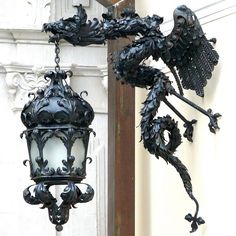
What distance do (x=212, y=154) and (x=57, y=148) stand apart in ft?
2.23

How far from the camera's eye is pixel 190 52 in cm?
364

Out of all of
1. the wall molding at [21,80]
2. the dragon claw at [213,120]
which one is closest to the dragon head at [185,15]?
the dragon claw at [213,120]

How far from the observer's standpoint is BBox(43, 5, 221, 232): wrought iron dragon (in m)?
3.44

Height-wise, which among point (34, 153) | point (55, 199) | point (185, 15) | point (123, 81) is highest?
point (185, 15)

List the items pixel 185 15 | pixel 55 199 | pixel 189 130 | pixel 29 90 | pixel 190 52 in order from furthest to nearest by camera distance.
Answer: pixel 29 90, pixel 189 130, pixel 190 52, pixel 185 15, pixel 55 199

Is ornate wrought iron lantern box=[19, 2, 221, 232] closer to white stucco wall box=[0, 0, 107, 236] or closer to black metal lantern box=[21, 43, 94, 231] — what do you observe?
black metal lantern box=[21, 43, 94, 231]

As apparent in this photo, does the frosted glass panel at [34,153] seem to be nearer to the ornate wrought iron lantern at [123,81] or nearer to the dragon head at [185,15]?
the ornate wrought iron lantern at [123,81]

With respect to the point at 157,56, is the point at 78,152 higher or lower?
lower

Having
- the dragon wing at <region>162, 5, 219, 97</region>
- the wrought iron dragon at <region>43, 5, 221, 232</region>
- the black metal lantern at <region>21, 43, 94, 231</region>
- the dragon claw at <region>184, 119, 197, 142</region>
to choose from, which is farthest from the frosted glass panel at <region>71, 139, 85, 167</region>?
the dragon claw at <region>184, 119, 197, 142</region>

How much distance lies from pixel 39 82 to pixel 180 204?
1803 millimetres

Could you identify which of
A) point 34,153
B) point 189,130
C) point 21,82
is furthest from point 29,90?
point 34,153

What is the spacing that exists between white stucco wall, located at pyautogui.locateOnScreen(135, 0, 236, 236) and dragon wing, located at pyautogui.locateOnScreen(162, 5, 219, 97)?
0.05m

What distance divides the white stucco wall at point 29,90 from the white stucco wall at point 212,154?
1426 mm

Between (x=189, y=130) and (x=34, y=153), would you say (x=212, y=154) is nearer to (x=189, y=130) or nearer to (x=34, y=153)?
(x=189, y=130)
